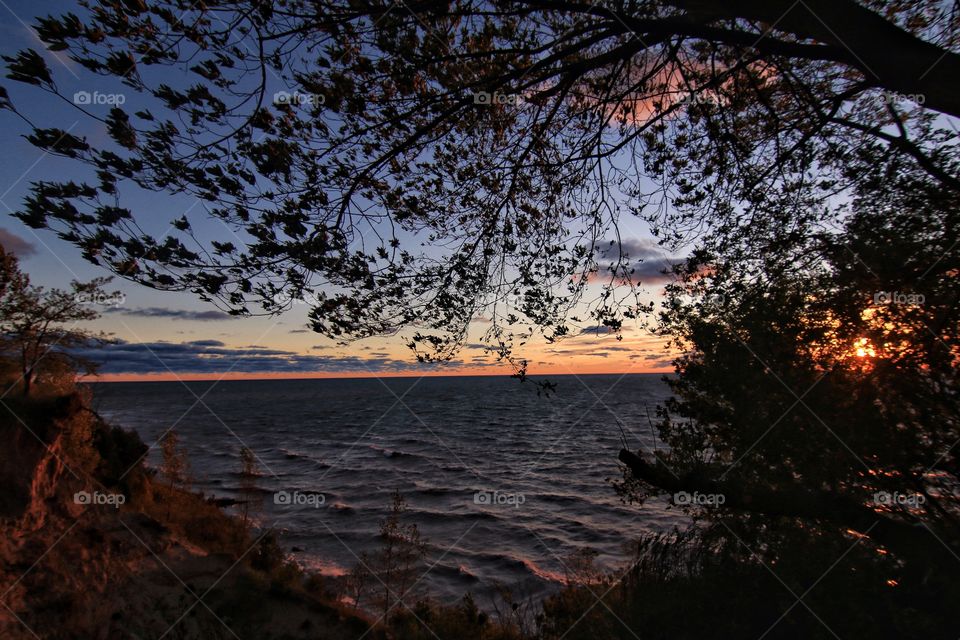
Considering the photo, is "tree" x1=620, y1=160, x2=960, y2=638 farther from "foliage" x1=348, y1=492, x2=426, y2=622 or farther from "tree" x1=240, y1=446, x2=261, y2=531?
"tree" x1=240, y1=446, x2=261, y2=531

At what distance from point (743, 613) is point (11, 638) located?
50.1 ft

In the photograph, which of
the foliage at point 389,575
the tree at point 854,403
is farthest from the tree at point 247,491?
the tree at point 854,403

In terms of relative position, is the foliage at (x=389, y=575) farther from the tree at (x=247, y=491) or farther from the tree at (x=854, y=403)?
the tree at (x=854, y=403)

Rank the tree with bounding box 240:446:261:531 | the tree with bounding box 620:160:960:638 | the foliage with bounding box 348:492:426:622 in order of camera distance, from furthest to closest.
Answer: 1. the tree with bounding box 240:446:261:531
2. the foliage with bounding box 348:492:426:622
3. the tree with bounding box 620:160:960:638

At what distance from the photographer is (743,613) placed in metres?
8.52

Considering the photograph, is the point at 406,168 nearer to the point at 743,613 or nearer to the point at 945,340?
the point at 945,340

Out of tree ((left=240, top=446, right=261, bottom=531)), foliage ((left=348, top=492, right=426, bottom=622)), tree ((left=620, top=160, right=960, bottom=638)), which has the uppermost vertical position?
tree ((left=620, top=160, right=960, bottom=638))

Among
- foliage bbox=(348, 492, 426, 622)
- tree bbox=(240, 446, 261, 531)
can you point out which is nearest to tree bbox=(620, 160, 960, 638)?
foliage bbox=(348, 492, 426, 622)

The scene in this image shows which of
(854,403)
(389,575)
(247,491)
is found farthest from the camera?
(247,491)

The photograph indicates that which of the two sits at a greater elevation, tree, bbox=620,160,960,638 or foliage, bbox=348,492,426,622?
tree, bbox=620,160,960,638

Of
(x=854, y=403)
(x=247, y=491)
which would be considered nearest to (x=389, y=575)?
(x=247, y=491)

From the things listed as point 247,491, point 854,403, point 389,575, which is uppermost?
point 854,403

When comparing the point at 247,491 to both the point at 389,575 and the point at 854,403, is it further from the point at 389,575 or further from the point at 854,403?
the point at 854,403

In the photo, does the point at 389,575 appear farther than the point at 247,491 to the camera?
No
